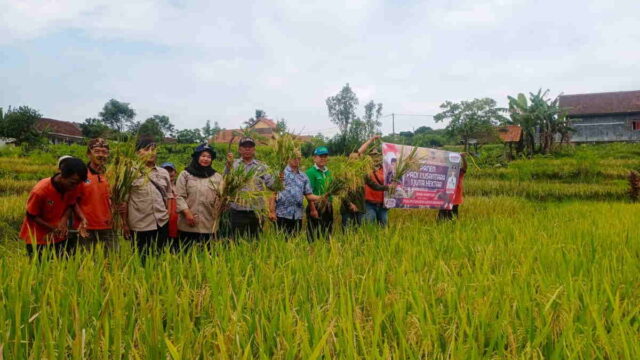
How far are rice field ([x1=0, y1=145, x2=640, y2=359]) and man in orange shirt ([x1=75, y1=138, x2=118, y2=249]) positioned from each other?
0.74m

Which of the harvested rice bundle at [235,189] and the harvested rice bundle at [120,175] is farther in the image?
the harvested rice bundle at [235,189]

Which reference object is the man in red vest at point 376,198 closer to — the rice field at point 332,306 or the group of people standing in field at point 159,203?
the group of people standing in field at point 159,203

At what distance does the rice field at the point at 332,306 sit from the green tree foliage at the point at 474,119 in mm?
24935

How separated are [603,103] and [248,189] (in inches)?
1391

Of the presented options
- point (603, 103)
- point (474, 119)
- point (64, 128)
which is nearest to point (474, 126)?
point (474, 119)

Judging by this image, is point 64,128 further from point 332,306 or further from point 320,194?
point 332,306

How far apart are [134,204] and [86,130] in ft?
120

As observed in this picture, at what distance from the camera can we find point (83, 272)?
230 cm

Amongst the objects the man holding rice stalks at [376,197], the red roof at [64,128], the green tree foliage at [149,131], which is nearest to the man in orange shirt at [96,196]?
the green tree foliage at [149,131]

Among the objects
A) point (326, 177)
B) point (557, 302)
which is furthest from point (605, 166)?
point (557, 302)

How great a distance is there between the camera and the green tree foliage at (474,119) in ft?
89.9

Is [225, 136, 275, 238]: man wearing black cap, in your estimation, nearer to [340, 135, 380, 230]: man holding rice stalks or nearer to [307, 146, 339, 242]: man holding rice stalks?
[307, 146, 339, 242]: man holding rice stalks

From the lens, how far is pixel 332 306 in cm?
167

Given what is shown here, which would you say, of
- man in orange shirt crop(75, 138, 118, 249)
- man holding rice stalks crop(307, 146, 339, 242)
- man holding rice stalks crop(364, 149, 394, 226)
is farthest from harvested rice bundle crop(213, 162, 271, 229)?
man holding rice stalks crop(364, 149, 394, 226)
